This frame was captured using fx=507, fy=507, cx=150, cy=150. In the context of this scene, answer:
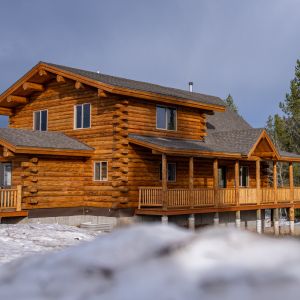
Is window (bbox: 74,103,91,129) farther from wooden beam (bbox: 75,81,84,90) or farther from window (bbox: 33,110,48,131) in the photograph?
window (bbox: 33,110,48,131)

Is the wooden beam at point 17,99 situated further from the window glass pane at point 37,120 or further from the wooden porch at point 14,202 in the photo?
the wooden porch at point 14,202

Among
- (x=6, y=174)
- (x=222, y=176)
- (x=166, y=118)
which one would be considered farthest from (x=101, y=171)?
(x=222, y=176)

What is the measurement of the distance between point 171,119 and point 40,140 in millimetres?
6268

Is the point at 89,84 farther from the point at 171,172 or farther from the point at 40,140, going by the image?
the point at 171,172

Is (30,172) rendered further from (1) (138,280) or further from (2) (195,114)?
(1) (138,280)

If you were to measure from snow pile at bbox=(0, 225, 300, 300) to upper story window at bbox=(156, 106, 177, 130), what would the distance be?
19898 mm

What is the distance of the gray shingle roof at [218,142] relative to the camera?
67.1 ft

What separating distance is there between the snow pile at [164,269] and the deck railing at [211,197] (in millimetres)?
17056

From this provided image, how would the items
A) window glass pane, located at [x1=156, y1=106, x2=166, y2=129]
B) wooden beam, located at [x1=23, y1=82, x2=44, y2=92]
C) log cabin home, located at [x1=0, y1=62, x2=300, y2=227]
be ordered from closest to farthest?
log cabin home, located at [x1=0, y1=62, x2=300, y2=227] → window glass pane, located at [x1=156, y1=106, x2=166, y2=129] → wooden beam, located at [x1=23, y1=82, x2=44, y2=92]

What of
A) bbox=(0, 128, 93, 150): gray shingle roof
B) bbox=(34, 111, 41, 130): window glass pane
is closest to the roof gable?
bbox=(34, 111, 41, 130): window glass pane

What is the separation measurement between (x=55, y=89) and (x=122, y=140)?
4.89 meters

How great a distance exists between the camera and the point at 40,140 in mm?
19844

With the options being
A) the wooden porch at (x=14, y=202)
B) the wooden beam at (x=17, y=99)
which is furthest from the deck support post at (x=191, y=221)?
the wooden beam at (x=17, y=99)

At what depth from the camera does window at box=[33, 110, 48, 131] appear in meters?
23.8
